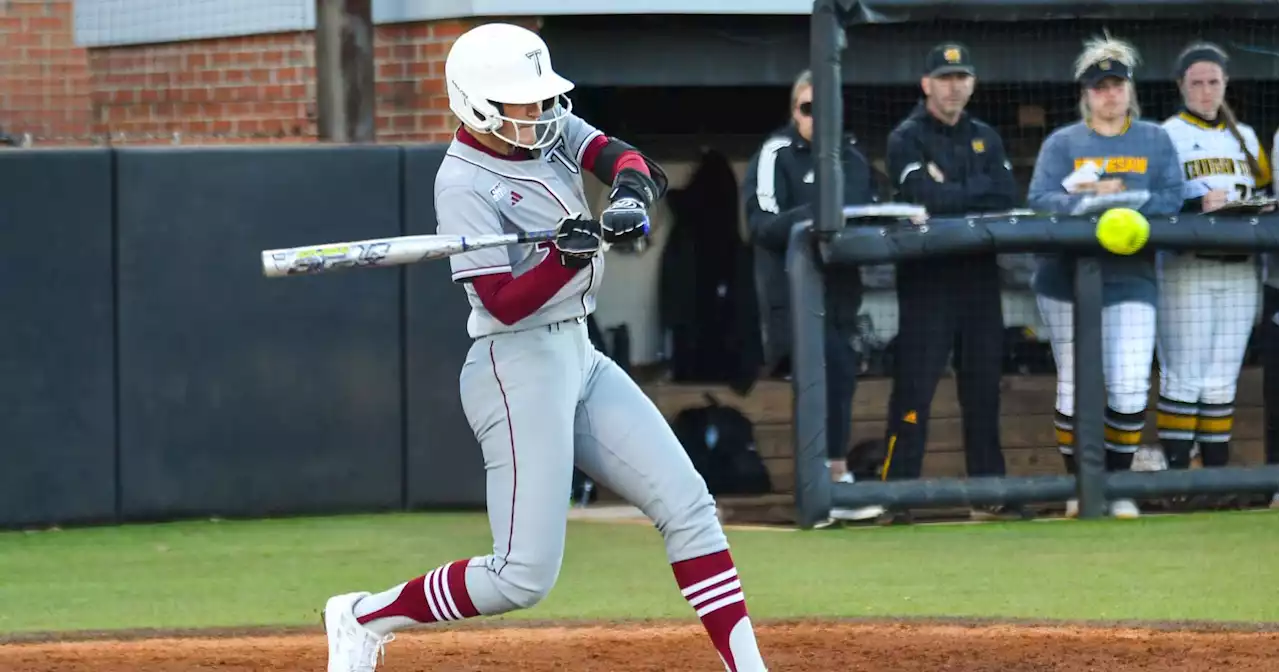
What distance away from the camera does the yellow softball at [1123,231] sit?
7.43 metres

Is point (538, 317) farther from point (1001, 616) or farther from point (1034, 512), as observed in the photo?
point (1034, 512)

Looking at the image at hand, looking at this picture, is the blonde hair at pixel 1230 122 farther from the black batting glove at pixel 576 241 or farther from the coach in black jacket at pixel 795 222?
the black batting glove at pixel 576 241

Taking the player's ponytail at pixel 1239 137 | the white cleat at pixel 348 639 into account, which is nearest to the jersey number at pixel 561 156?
the white cleat at pixel 348 639

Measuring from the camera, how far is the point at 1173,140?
313 inches

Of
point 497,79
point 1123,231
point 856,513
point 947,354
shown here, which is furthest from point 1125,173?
→ point 497,79

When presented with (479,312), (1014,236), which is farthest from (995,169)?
(479,312)

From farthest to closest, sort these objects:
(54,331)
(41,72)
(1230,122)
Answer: (41,72) → (1230,122) → (54,331)

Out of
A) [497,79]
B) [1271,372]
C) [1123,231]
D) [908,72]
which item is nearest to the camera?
[497,79]

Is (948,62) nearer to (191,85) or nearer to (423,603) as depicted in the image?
(423,603)

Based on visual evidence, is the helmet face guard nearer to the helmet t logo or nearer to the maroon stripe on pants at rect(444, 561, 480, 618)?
the helmet t logo

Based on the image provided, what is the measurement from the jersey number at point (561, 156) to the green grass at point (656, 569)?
1931 mm

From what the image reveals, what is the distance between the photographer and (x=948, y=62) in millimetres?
7656

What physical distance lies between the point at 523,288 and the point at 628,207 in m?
0.34

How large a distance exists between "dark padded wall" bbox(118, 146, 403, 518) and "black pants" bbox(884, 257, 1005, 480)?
220 cm
